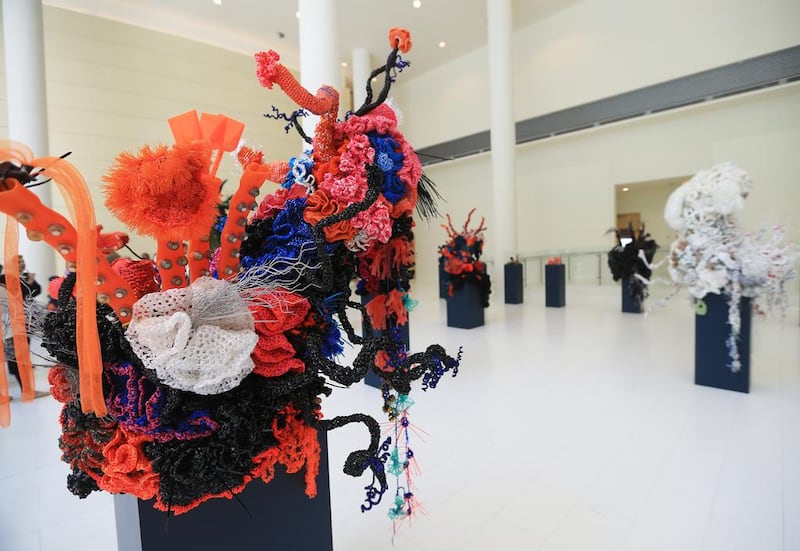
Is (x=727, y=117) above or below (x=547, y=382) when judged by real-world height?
above

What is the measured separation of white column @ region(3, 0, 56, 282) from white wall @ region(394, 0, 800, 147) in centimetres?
902

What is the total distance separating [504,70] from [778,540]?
8.20 metres

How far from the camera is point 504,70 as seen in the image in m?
7.78

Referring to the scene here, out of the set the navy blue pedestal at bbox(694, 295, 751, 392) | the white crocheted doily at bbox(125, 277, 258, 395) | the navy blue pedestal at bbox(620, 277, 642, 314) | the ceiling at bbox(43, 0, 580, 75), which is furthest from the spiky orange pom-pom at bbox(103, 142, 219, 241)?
the ceiling at bbox(43, 0, 580, 75)

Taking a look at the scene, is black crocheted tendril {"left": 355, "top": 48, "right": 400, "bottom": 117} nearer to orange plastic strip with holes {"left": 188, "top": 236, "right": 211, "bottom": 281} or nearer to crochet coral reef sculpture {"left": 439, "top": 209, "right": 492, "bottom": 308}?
orange plastic strip with holes {"left": 188, "top": 236, "right": 211, "bottom": 281}

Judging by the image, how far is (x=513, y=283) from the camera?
7.36m

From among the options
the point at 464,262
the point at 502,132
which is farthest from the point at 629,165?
the point at 464,262

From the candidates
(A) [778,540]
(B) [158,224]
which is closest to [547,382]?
(A) [778,540]

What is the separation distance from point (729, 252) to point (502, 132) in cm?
596

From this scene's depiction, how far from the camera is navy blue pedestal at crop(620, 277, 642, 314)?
5591 mm

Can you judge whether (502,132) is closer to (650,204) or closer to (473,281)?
(473,281)

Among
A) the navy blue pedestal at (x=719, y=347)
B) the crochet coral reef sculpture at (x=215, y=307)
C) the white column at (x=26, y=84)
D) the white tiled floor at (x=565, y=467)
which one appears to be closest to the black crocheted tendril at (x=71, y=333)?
the crochet coral reef sculpture at (x=215, y=307)

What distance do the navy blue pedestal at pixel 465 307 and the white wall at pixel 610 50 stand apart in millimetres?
6394

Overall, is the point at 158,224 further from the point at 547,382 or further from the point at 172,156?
the point at 547,382
